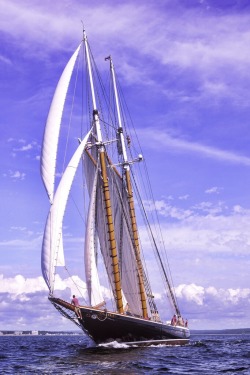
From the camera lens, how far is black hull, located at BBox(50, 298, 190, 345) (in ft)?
153

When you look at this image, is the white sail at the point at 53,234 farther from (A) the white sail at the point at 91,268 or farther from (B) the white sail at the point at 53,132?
(A) the white sail at the point at 91,268

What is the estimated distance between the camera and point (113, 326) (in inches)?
1871

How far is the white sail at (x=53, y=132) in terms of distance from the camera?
147ft

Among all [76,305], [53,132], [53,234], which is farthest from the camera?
[76,305]

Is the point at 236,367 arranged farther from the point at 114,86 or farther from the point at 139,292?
the point at 114,86

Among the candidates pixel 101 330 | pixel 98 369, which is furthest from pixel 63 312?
pixel 98 369

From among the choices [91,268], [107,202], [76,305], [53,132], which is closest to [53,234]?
[91,268]

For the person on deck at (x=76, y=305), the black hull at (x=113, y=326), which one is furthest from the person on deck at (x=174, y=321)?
the person on deck at (x=76, y=305)

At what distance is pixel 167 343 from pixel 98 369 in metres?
22.3

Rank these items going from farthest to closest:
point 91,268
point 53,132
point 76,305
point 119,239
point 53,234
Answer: point 119,239, point 91,268, point 76,305, point 53,132, point 53,234

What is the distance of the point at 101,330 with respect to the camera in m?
47.4

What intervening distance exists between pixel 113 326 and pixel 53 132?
17.5 metres

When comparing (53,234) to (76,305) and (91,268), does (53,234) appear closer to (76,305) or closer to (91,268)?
(91,268)

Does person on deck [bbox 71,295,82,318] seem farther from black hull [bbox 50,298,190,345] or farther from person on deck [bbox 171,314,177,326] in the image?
person on deck [bbox 171,314,177,326]
